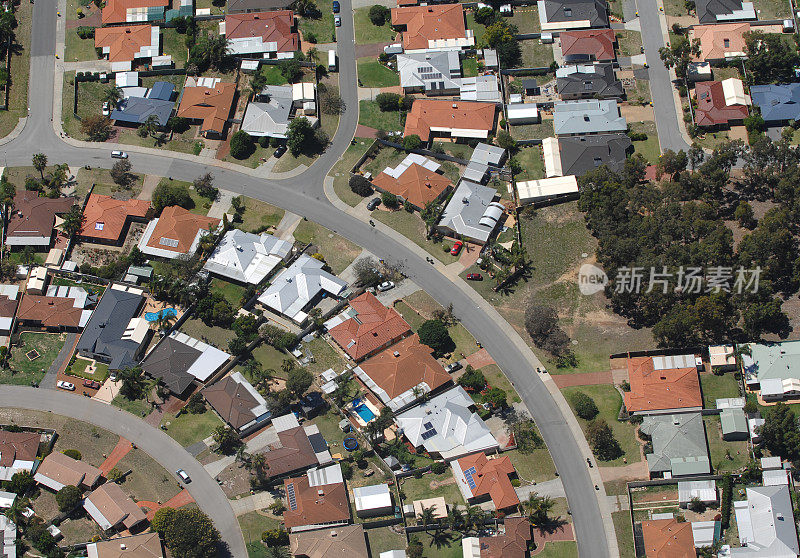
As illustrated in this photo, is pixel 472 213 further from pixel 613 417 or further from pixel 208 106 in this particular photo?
pixel 208 106

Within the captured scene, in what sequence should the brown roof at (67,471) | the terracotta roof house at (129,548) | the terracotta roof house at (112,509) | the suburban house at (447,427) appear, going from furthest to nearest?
the suburban house at (447,427), the brown roof at (67,471), the terracotta roof house at (112,509), the terracotta roof house at (129,548)

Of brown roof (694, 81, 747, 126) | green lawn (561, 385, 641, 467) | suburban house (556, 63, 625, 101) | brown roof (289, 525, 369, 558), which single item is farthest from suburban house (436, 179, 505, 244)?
brown roof (289, 525, 369, 558)

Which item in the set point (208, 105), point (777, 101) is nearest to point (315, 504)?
point (208, 105)

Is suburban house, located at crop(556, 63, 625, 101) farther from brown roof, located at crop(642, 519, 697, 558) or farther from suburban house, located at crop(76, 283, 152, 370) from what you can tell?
suburban house, located at crop(76, 283, 152, 370)

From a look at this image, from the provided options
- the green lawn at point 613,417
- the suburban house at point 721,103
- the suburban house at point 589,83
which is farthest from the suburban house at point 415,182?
the suburban house at point 721,103

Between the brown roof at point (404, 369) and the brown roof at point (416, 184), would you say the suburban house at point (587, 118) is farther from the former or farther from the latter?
the brown roof at point (404, 369)
